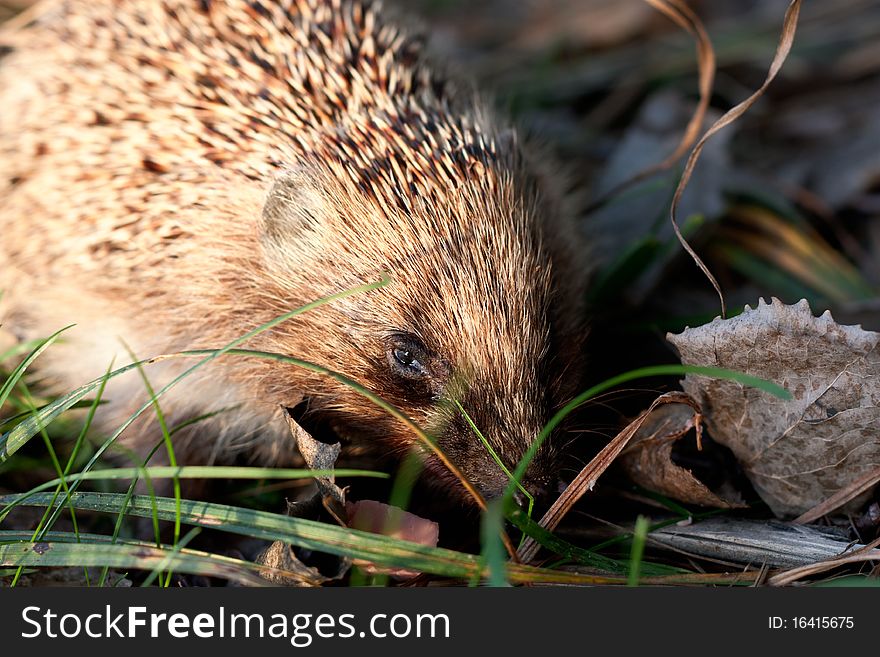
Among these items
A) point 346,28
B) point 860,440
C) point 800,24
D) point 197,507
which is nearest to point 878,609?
point 860,440

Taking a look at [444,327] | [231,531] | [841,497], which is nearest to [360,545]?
[231,531]

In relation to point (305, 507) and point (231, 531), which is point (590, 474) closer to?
point (305, 507)

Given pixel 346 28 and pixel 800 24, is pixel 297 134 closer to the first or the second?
pixel 346 28

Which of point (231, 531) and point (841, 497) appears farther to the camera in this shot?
point (841, 497)

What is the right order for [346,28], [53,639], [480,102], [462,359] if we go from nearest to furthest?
[53,639] → [462,359] → [346,28] → [480,102]

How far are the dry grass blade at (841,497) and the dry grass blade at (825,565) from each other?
Result: 202 millimetres

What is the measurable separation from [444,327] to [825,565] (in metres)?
1.30

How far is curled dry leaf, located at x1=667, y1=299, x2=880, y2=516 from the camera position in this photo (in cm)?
258

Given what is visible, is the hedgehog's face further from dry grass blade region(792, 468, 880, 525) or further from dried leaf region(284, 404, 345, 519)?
dry grass blade region(792, 468, 880, 525)

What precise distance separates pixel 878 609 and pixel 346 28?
2.68 metres

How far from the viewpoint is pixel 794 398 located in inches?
105

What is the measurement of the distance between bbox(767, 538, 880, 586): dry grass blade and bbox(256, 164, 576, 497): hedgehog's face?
27.5 inches

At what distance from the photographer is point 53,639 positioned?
7.53 ft

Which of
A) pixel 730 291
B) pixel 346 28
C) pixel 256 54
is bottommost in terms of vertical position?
pixel 730 291
